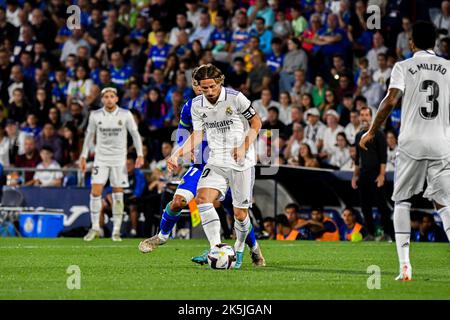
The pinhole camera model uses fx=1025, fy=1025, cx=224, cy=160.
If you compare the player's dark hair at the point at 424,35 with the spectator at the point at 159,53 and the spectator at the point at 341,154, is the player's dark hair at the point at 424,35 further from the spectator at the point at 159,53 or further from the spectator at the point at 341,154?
the spectator at the point at 159,53

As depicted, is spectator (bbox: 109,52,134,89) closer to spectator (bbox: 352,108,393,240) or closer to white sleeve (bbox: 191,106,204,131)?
spectator (bbox: 352,108,393,240)

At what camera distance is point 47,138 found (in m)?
23.0

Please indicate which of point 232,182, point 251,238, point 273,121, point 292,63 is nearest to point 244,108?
point 232,182

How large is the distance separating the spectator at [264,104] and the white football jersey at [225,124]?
9.96 meters

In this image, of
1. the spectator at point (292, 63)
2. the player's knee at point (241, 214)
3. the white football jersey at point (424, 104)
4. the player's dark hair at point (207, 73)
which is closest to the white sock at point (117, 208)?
the spectator at point (292, 63)

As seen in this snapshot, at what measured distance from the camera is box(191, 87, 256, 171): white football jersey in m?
11.4

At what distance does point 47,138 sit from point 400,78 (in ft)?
48.7

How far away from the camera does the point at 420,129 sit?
935cm

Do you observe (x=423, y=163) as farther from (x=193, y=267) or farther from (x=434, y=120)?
(x=193, y=267)

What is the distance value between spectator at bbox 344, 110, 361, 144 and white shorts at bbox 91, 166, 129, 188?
4.74m

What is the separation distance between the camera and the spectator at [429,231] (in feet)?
60.2

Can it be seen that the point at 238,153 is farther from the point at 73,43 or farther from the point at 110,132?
the point at 73,43
